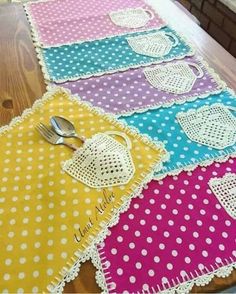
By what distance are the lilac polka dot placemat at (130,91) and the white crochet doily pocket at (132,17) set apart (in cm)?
25

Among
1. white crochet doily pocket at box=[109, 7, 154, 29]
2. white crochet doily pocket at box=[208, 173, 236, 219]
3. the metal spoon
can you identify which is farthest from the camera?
white crochet doily pocket at box=[109, 7, 154, 29]

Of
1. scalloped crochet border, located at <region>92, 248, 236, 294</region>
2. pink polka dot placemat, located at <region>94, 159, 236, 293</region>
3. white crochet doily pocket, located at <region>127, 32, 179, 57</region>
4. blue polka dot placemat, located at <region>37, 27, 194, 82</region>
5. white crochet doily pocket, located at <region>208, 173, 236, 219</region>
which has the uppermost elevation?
white crochet doily pocket, located at <region>127, 32, 179, 57</region>

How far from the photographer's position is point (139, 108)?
793mm

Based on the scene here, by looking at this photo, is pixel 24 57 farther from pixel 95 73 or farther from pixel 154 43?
pixel 154 43

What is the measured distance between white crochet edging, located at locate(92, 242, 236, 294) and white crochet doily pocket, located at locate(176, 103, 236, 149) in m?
0.27

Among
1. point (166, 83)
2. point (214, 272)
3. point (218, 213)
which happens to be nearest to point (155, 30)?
point (166, 83)

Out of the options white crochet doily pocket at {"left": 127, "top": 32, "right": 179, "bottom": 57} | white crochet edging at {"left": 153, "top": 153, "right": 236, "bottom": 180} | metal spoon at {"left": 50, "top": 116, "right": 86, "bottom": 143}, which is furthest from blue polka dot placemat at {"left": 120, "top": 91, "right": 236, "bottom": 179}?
white crochet doily pocket at {"left": 127, "top": 32, "right": 179, "bottom": 57}

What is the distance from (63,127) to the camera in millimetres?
723

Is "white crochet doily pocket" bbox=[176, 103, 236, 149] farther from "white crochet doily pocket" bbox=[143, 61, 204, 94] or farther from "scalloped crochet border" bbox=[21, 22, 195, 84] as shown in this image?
"scalloped crochet border" bbox=[21, 22, 195, 84]

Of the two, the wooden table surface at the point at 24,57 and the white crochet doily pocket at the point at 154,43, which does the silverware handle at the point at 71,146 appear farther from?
the white crochet doily pocket at the point at 154,43

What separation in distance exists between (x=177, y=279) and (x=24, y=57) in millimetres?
720

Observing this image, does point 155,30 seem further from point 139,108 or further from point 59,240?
point 59,240

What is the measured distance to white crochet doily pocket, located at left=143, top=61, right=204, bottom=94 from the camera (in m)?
0.86

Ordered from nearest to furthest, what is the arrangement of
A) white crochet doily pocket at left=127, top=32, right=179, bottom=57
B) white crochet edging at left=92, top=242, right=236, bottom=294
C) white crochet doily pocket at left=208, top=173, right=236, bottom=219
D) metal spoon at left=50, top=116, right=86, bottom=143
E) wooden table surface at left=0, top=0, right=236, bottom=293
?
white crochet edging at left=92, top=242, right=236, bottom=294, white crochet doily pocket at left=208, top=173, right=236, bottom=219, metal spoon at left=50, top=116, right=86, bottom=143, wooden table surface at left=0, top=0, right=236, bottom=293, white crochet doily pocket at left=127, top=32, right=179, bottom=57
